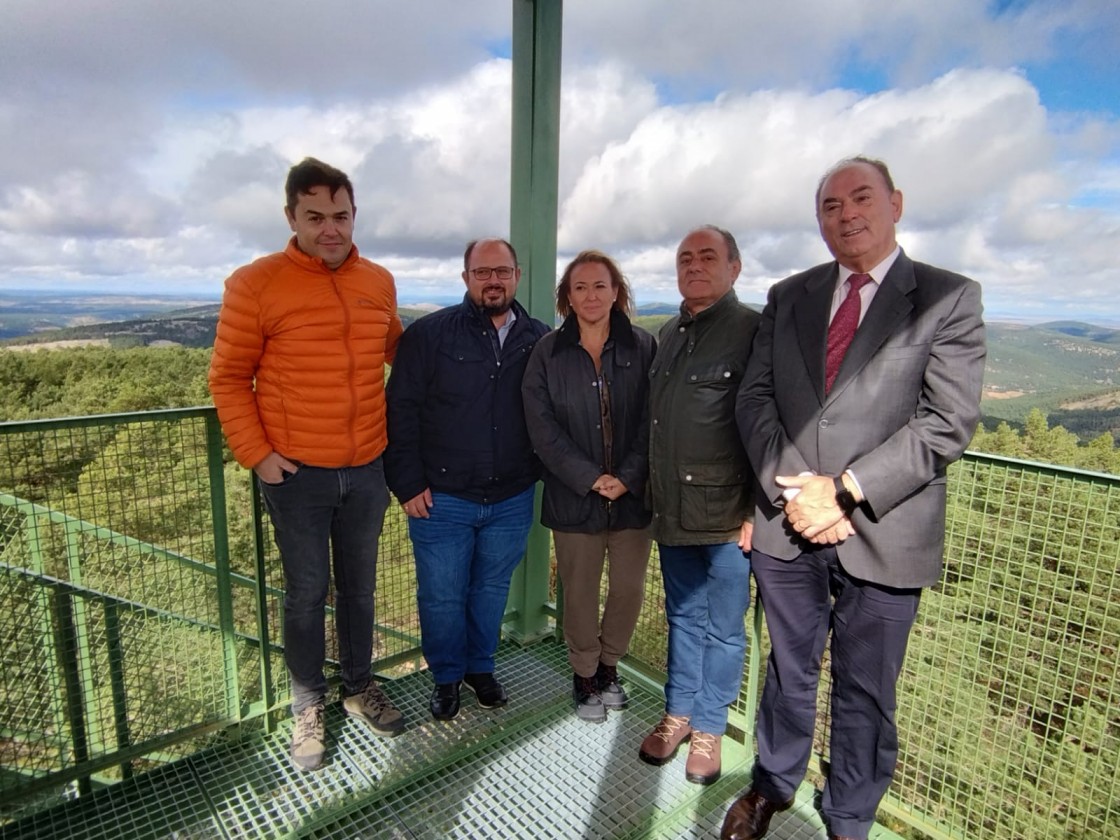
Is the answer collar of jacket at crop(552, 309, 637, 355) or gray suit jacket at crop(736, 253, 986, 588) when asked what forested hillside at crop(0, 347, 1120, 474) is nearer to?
collar of jacket at crop(552, 309, 637, 355)

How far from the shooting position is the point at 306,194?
78.0 inches

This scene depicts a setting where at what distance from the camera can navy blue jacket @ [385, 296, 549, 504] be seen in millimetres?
2248

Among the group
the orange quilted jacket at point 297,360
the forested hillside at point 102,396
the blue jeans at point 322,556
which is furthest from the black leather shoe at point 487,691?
the forested hillside at point 102,396

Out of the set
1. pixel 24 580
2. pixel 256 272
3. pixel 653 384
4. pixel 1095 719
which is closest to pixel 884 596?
pixel 1095 719

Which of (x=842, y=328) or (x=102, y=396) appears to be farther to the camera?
(x=102, y=396)

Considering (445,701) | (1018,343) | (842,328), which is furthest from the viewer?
(1018,343)

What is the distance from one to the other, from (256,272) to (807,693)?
2.14m

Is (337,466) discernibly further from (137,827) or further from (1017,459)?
(1017,459)

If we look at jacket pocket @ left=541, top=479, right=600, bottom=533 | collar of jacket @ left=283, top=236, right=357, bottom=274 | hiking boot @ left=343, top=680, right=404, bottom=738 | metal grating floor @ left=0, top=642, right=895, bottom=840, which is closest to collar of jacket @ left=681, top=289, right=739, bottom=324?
jacket pocket @ left=541, top=479, right=600, bottom=533

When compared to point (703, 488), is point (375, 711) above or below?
below

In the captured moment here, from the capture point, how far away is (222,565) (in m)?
2.24

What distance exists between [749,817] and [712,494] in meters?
1.01

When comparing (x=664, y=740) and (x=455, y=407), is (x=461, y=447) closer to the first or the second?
(x=455, y=407)

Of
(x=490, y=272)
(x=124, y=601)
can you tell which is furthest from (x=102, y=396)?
(x=490, y=272)
